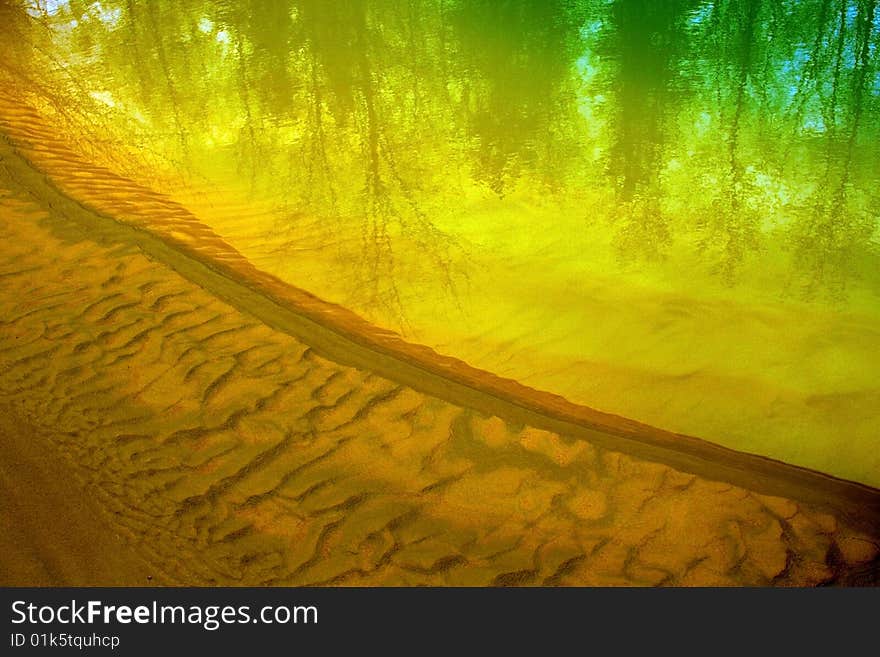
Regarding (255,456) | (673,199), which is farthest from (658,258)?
(255,456)

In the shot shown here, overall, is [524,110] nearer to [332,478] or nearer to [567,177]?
[567,177]

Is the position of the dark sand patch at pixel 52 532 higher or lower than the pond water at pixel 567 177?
lower

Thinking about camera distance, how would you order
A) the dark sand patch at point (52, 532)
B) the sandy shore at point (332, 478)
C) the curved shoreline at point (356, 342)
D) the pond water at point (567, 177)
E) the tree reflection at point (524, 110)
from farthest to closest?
the tree reflection at point (524, 110) → the pond water at point (567, 177) → the curved shoreline at point (356, 342) → the sandy shore at point (332, 478) → the dark sand patch at point (52, 532)

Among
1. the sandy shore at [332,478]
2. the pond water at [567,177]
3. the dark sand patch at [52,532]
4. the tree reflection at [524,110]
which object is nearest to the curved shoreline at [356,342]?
the sandy shore at [332,478]

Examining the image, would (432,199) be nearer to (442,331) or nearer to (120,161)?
(442,331)

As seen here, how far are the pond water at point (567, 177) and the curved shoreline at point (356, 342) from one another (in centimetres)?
16

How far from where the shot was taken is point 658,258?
21.8ft

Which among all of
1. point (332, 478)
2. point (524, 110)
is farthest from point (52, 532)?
point (524, 110)

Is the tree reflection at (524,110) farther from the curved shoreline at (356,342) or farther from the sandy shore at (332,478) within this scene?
the sandy shore at (332,478)

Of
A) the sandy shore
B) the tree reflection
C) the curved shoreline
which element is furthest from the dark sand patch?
the tree reflection

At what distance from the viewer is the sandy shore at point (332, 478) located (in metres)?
3.80

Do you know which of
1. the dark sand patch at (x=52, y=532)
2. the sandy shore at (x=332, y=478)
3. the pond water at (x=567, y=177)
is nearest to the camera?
the dark sand patch at (x=52, y=532)

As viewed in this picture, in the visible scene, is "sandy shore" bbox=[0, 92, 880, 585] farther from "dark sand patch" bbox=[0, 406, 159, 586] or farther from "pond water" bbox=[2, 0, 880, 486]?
"pond water" bbox=[2, 0, 880, 486]

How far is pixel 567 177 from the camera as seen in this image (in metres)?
8.04
